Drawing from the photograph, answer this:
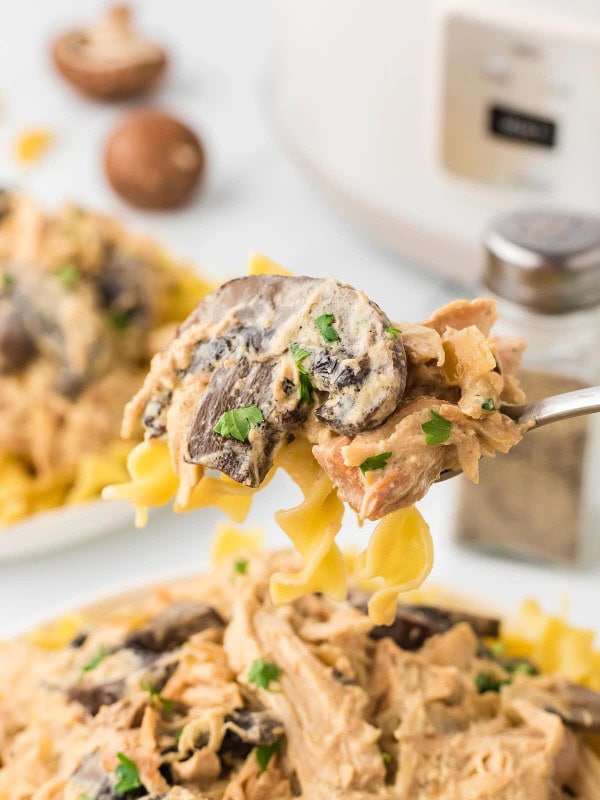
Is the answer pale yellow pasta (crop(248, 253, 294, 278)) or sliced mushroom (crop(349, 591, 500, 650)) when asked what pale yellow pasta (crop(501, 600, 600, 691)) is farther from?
pale yellow pasta (crop(248, 253, 294, 278))

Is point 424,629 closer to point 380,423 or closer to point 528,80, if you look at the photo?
point 380,423

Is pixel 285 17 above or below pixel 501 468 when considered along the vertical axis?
above

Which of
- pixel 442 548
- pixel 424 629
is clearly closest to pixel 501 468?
pixel 442 548

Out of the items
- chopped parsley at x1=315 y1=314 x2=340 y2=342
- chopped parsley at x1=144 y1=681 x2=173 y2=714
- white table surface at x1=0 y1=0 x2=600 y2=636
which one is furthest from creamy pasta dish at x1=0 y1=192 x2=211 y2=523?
chopped parsley at x1=315 y1=314 x2=340 y2=342

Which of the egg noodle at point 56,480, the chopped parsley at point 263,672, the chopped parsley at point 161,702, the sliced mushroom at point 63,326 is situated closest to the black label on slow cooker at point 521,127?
the sliced mushroom at point 63,326

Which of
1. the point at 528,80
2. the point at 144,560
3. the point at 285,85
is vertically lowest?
the point at 144,560


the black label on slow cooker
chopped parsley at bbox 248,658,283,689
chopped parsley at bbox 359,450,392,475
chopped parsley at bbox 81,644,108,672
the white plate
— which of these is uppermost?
chopped parsley at bbox 359,450,392,475

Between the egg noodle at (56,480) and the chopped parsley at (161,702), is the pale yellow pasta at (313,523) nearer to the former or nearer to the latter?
the chopped parsley at (161,702)

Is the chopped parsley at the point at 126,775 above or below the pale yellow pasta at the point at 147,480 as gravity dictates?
below
